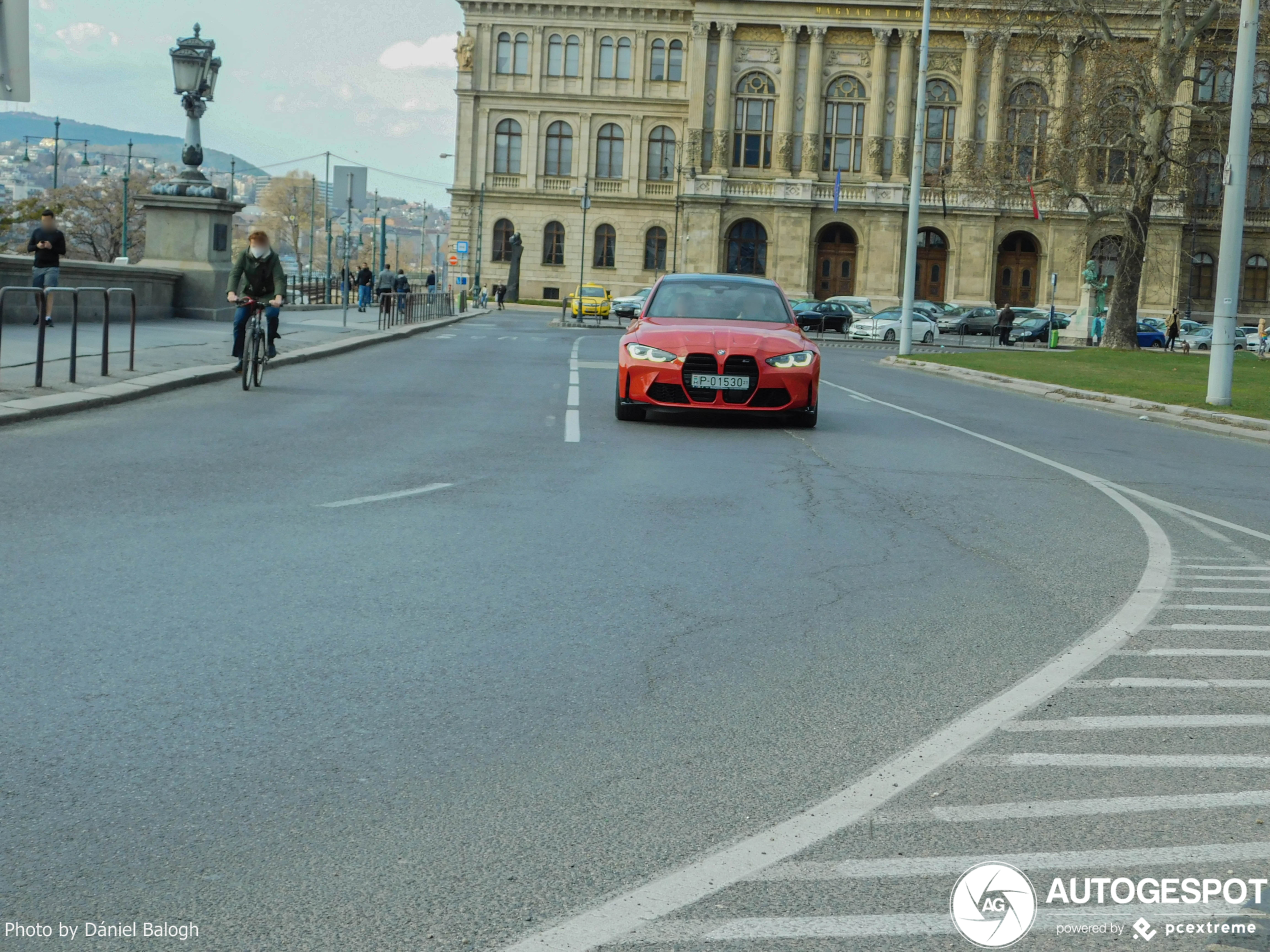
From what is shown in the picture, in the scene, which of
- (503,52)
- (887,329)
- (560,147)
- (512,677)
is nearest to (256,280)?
(512,677)

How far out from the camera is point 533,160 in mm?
96125

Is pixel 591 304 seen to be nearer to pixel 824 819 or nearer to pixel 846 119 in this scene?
pixel 846 119

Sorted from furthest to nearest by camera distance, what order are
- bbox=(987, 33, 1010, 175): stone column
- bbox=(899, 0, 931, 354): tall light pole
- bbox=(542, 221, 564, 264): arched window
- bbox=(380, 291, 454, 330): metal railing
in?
1. bbox=(542, 221, 564, 264): arched window
2. bbox=(987, 33, 1010, 175): stone column
3. bbox=(899, 0, 931, 354): tall light pole
4. bbox=(380, 291, 454, 330): metal railing

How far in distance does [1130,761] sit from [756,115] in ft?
285

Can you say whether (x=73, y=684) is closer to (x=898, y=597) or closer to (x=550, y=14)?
(x=898, y=597)

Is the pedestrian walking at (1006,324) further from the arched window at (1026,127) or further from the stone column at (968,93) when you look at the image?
the stone column at (968,93)

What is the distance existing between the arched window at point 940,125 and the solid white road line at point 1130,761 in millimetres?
86409

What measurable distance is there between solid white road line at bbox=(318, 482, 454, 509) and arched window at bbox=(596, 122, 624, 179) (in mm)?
87510

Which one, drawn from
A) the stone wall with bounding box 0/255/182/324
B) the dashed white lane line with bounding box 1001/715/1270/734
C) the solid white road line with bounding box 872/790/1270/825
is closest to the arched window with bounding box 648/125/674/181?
the stone wall with bounding box 0/255/182/324

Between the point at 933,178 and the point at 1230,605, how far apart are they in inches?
3204

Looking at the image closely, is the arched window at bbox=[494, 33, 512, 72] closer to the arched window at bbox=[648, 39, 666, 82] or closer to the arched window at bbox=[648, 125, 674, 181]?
the arched window at bbox=[648, 39, 666, 82]

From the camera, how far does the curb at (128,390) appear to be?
13.7 metres

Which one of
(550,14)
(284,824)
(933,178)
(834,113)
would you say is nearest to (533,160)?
(550,14)

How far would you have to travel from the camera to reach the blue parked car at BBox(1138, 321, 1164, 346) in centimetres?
6381
